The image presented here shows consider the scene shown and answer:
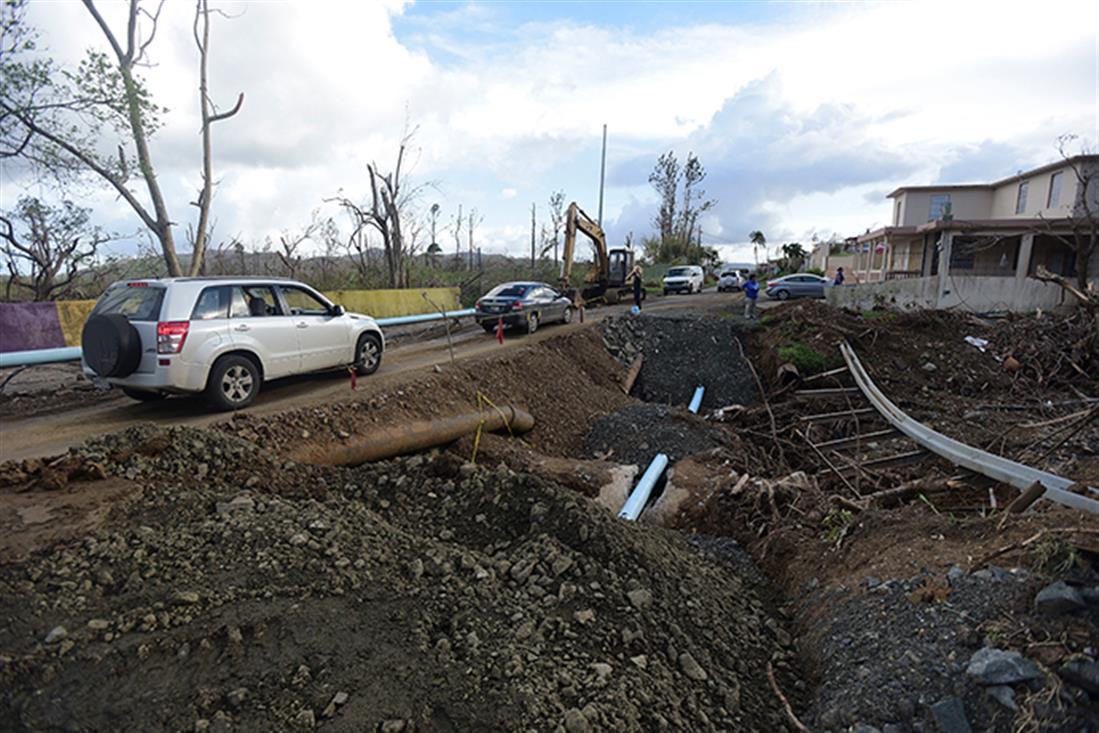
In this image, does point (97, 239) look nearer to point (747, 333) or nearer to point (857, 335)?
point (747, 333)

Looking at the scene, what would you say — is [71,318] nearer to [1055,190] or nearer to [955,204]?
[1055,190]

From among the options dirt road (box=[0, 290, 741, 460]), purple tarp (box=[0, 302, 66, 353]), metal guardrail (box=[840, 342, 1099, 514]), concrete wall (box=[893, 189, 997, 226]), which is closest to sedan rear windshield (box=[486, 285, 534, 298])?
dirt road (box=[0, 290, 741, 460])

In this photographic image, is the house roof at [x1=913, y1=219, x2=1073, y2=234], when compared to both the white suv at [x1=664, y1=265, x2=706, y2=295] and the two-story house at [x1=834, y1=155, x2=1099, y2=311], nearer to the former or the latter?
the two-story house at [x1=834, y1=155, x2=1099, y2=311]

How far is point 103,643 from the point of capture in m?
3.04

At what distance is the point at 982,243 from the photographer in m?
29.5

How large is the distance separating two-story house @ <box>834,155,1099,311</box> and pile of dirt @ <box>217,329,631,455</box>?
14.4 meters

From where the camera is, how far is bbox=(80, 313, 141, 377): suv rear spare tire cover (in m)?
6.84

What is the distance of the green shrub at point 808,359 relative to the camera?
45.6 feet

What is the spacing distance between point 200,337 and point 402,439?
282cm

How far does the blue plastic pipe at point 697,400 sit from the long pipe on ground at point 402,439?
582cm

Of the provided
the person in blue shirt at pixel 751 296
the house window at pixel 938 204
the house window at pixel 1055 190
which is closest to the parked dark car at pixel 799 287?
the house window at pixel 1055 190

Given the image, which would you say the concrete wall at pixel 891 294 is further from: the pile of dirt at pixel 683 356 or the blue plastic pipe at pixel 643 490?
the blue plastic pipe at pixel 643 490

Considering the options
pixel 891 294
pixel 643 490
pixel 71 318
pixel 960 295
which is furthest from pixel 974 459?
pixel 71 318

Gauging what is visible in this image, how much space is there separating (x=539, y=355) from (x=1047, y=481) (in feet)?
28.0
